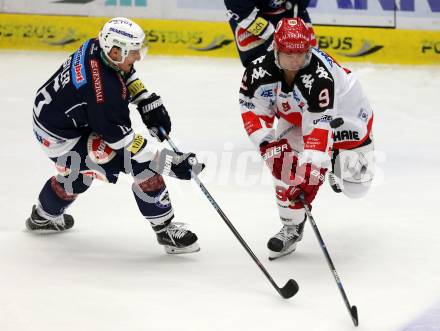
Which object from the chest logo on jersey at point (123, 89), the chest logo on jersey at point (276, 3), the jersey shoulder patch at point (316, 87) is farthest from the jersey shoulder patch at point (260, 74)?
the chest logo on jersey at point (276, 3)

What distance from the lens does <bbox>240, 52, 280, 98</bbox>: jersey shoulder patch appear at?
4.03m

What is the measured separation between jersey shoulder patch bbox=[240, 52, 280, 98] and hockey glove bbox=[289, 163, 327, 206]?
41 centimetres

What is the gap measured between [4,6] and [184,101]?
2.26m

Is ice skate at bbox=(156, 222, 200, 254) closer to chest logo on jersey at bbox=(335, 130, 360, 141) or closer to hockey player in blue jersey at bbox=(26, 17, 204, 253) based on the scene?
hockey player in blue jersey at bbox=(26, 17, 204, 253)

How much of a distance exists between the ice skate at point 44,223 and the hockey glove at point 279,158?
1.10 m

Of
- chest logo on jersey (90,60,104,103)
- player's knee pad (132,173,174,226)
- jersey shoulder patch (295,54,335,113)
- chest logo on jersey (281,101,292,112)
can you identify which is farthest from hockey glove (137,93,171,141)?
jersey shoulder patch (295,54,335,113)

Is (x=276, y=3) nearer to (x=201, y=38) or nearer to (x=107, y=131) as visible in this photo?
(x=107, y=131)

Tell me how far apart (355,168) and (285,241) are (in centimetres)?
69

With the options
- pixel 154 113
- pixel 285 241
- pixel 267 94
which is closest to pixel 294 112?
pixel 267 94

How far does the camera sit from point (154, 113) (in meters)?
4.36

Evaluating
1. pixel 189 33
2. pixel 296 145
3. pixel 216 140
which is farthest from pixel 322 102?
pixel 189 33

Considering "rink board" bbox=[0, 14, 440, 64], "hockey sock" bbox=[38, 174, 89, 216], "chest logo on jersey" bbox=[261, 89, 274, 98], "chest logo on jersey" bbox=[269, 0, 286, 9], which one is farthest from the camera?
"rink board" bbox=[0, 14, 440, 64]

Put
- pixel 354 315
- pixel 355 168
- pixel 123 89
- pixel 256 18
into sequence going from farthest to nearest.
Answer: pixel 256 18 < pixel 355 168 < pixel 123 89 < pixel 354 315

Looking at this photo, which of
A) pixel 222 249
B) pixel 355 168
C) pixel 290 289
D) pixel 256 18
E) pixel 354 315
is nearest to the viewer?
pixel 354 315
